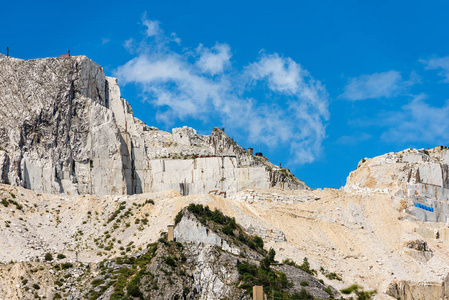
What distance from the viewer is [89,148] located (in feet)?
354

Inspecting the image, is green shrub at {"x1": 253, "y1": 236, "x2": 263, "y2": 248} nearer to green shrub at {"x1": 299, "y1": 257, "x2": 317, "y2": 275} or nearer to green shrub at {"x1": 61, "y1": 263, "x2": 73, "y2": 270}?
green shrub at {"x1": 299, "y1": 257, "x2": 317, "y2": 275}

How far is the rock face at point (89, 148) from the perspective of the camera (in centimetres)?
10362

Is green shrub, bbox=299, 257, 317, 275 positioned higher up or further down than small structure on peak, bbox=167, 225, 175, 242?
further down

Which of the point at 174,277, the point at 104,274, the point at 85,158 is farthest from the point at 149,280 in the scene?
the point at 85,158

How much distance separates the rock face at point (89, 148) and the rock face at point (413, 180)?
27.2 ft

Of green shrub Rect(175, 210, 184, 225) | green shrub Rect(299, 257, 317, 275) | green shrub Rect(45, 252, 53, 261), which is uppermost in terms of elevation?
green shrub Rect(175, 210, 184, 225)

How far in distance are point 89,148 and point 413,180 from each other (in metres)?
38.2

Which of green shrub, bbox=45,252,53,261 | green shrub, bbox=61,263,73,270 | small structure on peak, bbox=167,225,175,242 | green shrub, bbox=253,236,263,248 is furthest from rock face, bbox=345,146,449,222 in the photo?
green shrub, bbox=45,252,53,261

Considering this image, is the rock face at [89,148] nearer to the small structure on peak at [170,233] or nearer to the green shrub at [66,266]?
the green shrub at [66,266]

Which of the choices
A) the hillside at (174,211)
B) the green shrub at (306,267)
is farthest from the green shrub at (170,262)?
the green shrub at (306,267)

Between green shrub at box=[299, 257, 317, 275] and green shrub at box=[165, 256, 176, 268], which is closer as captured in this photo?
green shrub at box=[165, 256, 176, 268]

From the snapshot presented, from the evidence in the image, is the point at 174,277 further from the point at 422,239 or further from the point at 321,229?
the point at 422,239

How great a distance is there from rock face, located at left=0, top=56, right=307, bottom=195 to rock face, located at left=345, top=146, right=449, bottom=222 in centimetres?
829

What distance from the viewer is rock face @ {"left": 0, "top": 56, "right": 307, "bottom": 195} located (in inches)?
4080
